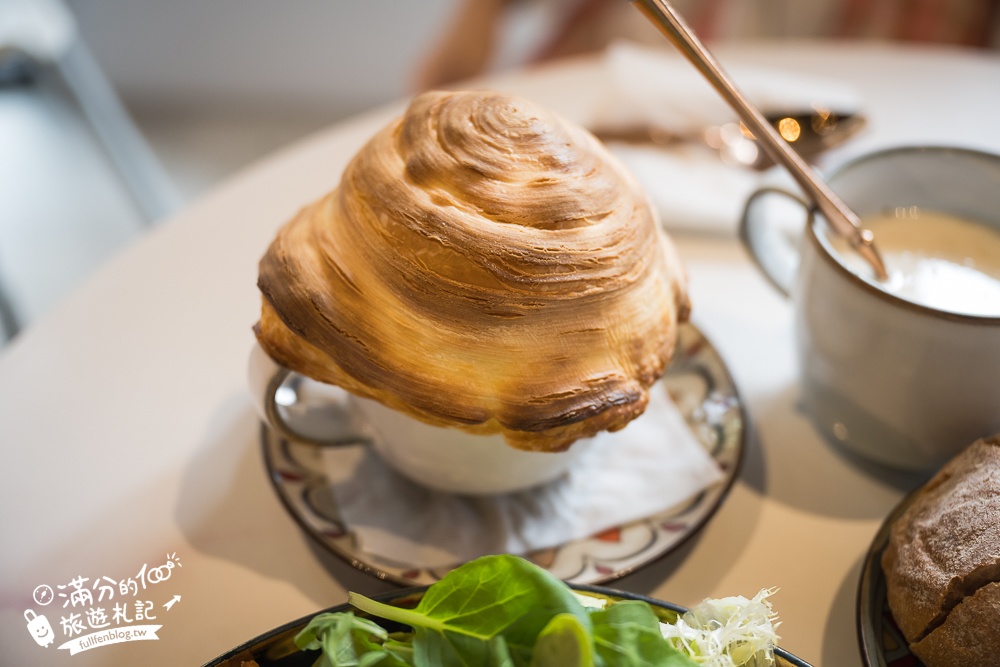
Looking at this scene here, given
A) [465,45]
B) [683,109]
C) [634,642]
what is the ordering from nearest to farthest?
1. [634,642]
2. [683,109]
3. [465,45]

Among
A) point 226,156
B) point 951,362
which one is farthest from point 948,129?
point 226,156

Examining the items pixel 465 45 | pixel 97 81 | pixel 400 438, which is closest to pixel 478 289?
pixel 400 438

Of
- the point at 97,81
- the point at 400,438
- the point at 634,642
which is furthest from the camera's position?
the point at 97,81

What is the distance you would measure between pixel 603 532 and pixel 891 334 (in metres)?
0.24

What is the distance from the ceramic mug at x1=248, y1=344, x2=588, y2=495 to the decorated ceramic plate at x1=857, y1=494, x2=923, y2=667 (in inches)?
7.6

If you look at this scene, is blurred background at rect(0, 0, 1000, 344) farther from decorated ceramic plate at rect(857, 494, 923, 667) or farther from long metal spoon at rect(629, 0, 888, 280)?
decorated ceramic plate at rect(857, 494, 923, 667)

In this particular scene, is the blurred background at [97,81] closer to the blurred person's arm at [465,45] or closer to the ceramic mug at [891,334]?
the blurred person's arm at [465,45]

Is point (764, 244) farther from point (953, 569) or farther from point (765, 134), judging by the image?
point (953, 569)

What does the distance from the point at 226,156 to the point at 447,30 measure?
0.93m

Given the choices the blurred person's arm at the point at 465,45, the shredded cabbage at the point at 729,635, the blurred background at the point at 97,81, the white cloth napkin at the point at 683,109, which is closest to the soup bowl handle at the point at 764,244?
the white cloth napkin at the point at 683,109

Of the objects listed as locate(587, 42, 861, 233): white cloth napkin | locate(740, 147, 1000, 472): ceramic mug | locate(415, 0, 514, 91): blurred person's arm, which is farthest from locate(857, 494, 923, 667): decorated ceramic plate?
locate(415, 0, 514, 91): blurred person's arm

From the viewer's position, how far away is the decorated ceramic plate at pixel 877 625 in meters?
0.49

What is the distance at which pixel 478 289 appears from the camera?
0.49m

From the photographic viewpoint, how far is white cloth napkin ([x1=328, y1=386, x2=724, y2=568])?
0.57 meters
